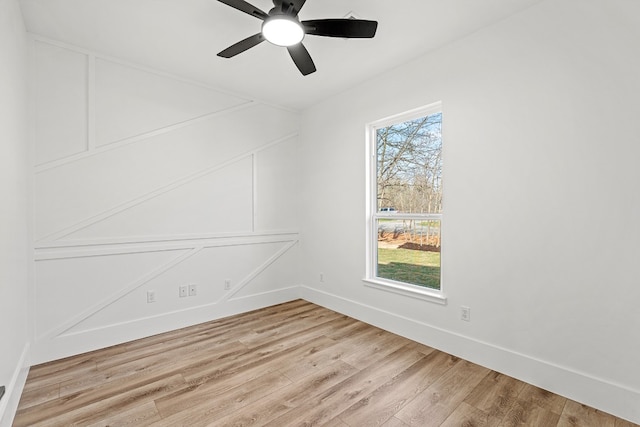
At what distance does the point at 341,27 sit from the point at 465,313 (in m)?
2.46

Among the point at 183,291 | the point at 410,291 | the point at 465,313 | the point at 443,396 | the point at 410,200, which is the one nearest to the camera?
the point at 443,396

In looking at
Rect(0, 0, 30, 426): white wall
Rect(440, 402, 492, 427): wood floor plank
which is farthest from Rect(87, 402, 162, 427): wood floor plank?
Rect(440, 402, 492, 427): wood floor plank

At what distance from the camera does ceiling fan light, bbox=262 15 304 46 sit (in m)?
1.88

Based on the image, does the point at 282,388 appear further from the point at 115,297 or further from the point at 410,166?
the point at 410,166

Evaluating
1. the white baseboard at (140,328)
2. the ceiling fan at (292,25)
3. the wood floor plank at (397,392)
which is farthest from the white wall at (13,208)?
the wood floor plank at (397,392)

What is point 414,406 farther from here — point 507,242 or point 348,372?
point 507,242

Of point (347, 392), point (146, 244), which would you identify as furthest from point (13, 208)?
point (347, 392)

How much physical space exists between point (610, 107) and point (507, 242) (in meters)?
1.08

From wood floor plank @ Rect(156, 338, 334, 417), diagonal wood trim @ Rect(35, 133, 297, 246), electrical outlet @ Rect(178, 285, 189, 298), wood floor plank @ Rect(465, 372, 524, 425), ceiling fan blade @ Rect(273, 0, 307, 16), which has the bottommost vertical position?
wood floor plank @ Rect(156, 338, 334, 417)

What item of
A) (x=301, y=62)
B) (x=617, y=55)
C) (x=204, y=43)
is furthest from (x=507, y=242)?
(x=204, y=43)

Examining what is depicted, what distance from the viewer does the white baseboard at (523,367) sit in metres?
1.89

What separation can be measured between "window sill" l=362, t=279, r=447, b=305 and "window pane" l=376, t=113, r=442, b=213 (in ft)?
2.61

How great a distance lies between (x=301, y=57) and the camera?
90.0 inches

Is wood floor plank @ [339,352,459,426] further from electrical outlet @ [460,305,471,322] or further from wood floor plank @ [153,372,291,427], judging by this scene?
wood floor plank @ [153,372,291,427]
